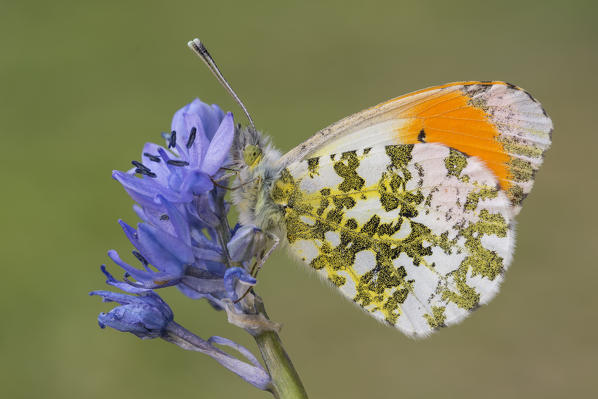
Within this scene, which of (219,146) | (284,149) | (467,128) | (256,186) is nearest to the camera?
(219,146)

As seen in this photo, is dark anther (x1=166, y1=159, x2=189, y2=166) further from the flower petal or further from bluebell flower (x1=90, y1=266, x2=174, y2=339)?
bluebell flower (x1=90, y1=266, x2=174, y2=339)

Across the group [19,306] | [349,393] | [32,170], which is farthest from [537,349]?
[32,170]

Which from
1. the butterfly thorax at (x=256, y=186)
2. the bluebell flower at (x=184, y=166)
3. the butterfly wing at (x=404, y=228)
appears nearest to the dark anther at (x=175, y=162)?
the bluebell flower at (x=184, y=166)

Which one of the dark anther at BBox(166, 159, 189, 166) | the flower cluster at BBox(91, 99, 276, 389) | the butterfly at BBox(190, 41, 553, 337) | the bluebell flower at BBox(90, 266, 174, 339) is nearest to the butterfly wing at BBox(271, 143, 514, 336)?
the butterfly at BBox(190, 41, 553, 337)

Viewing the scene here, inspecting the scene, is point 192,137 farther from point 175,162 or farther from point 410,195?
point 410,195

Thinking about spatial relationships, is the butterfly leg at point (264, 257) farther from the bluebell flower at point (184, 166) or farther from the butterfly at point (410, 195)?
the bluebell flower at point (184, 166)

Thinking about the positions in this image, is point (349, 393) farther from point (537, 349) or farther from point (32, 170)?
point (32, 170)

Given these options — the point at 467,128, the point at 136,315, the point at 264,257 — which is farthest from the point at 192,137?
the point at 467,128

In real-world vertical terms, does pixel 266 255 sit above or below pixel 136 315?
below
